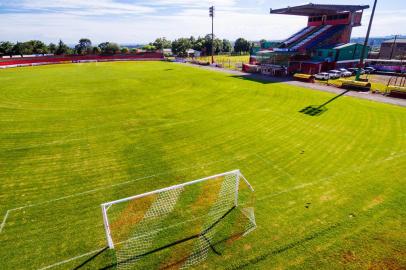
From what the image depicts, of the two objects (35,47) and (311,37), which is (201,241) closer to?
(311,37)

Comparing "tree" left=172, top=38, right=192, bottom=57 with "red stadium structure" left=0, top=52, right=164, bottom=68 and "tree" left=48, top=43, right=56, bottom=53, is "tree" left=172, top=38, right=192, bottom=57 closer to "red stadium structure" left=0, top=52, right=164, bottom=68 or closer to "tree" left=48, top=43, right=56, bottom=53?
"red stadium structure" left=0, top=52, right=164, bottom=68

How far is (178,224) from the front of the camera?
34.4ft

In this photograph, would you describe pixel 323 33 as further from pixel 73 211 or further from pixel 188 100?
pixel 73 211

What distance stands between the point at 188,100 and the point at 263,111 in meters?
9.75

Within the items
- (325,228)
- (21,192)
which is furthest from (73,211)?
(325,228)

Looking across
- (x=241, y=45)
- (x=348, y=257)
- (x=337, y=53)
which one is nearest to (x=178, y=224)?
(x=348, y=257)

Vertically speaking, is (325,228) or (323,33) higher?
(323,33)

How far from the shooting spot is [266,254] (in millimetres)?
8984

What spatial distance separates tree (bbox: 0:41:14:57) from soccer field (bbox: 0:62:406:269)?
92481 mm

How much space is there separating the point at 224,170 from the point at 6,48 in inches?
4772

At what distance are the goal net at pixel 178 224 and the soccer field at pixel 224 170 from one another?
398 mm

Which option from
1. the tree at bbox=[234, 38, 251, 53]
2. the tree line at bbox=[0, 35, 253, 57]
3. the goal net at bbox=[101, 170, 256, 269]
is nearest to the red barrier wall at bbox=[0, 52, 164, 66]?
the tree line at bbox=[0, 35, 253, 57]

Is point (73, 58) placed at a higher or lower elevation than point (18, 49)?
lower

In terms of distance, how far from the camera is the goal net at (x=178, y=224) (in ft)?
29.3
